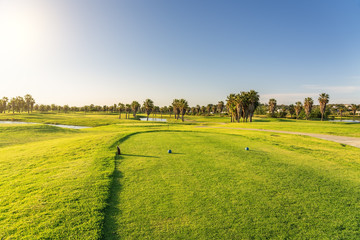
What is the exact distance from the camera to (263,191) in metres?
6.66

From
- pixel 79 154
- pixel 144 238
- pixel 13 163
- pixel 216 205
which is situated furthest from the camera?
pixel 79 154

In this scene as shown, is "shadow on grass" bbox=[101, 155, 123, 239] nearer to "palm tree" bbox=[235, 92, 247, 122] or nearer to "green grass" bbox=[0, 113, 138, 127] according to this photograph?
"green grass" bbox=[0, 113, 138, 127]

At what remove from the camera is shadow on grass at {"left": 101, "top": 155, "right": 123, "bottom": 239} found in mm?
4454

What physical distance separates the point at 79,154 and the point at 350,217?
563 inches

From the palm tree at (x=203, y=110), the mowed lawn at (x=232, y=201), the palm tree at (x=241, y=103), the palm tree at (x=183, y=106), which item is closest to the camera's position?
the mowed lawn at (x=232, y=201)

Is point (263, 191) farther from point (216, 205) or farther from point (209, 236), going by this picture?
point (209, 236)

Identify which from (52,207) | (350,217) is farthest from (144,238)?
(350,217)

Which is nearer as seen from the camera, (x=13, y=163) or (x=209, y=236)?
(x=209, y=236)

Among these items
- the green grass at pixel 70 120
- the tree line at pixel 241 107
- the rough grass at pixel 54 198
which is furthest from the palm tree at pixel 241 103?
the rough grass at pixel 54 198

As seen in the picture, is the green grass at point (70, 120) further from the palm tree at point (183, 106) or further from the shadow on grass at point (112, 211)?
the shadow on grass at point (112, 211)

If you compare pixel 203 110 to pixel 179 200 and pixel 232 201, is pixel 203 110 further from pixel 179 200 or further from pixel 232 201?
pixel 179 200

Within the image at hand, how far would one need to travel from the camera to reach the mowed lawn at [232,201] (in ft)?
15.1

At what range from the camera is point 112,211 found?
534 centimetres

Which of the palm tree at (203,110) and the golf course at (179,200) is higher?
the palm tree at (203,110)
